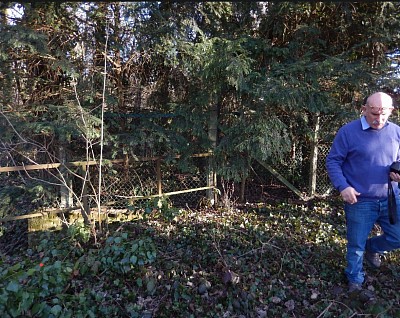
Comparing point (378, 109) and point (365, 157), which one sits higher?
point (378, 109)

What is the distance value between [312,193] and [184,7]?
3.78m

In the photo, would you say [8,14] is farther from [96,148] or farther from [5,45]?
[96,148]

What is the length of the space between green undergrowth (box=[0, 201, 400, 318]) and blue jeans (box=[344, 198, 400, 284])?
0.26m

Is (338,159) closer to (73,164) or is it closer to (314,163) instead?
(314,163)

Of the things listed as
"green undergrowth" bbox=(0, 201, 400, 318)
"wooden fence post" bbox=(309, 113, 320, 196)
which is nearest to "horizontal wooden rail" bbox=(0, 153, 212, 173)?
"green undergrowth" bbox=(0, 201, 400, 318)

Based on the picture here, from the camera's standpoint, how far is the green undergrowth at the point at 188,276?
236 centimetres

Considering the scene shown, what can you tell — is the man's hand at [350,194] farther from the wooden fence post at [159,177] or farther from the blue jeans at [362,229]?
the wooden fence post at [159,177]

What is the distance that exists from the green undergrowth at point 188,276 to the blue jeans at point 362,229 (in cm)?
26

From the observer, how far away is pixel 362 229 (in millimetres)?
2676

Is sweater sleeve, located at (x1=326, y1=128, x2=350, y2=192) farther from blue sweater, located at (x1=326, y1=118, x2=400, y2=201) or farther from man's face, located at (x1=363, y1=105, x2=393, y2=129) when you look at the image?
man's face, located at (x1=363, y1=105, x2=393, y2=129)

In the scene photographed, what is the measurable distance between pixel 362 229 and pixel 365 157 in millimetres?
658

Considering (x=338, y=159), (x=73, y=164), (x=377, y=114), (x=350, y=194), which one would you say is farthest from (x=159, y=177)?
(x=377, y=114)

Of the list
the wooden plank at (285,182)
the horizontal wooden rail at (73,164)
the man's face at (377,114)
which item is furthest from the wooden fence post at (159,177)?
the man's face at (377,114)

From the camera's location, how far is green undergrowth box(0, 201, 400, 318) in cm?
236
